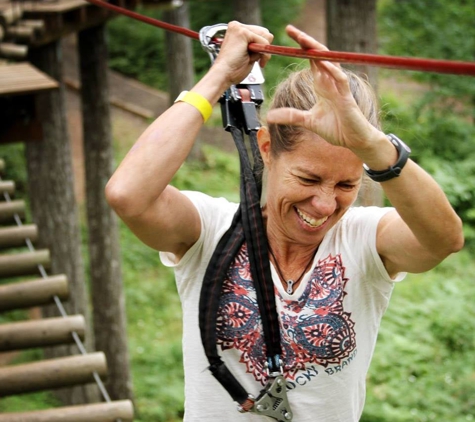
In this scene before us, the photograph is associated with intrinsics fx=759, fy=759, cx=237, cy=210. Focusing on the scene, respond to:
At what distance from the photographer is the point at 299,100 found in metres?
1.63

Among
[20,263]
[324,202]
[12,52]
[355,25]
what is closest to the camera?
[324,202]

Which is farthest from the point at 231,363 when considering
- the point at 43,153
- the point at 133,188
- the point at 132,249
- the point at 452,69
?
the point at 132,249

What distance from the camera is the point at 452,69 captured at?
1.03m

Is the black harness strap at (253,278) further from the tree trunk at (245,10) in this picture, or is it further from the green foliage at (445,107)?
the tree trunk at (245,10)

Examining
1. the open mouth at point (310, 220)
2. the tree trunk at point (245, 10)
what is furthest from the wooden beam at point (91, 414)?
the tree trunk at point (245, 10)

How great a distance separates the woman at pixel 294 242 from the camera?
159cm

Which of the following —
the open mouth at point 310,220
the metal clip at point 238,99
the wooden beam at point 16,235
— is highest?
the metal clip at point 238,99

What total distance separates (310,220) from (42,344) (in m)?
2.25

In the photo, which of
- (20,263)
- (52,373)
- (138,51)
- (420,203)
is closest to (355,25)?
(20,263)

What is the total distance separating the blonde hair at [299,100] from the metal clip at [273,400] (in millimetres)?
501

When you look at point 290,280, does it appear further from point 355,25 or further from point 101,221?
point 101,221

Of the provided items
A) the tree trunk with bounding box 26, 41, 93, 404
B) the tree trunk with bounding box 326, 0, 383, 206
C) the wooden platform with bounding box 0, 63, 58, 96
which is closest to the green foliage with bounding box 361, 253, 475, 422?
the tree trunk with bounding box 26, 41, 93, 404

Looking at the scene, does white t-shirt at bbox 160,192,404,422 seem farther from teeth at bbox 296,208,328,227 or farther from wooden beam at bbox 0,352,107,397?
wooden beam at bbox 0,352,107,397

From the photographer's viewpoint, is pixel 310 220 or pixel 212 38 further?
pixel 212 38
